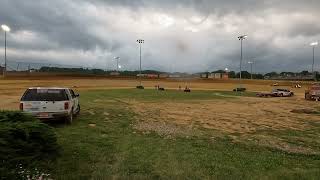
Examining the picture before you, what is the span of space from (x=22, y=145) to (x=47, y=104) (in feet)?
33.5

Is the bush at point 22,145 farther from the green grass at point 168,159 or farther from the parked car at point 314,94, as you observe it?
the parked car at point 314,94

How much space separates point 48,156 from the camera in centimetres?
1142

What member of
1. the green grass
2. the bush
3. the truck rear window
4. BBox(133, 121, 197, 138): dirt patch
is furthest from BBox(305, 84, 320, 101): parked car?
the bush

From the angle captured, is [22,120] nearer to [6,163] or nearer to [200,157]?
[6,163]

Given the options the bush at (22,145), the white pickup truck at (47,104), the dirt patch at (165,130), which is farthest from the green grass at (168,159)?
the white pickup truck at (47,104)

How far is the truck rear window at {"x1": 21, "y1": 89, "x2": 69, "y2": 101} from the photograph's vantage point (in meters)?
20.2

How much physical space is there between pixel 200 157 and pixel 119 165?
2.76 m

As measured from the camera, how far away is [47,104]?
20109mm

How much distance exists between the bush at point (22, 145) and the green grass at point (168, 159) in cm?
44

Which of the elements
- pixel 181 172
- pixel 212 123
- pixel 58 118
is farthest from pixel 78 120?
pixel 181 172

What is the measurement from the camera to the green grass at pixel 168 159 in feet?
35.3

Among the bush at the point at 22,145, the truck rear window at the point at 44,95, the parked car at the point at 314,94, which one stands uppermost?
the truck rear window at the point at 44,95

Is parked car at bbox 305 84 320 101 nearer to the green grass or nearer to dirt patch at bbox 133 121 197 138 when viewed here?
dirt patch at bbox 133 121 197 138

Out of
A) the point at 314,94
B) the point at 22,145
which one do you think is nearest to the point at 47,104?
the point at 22,145
